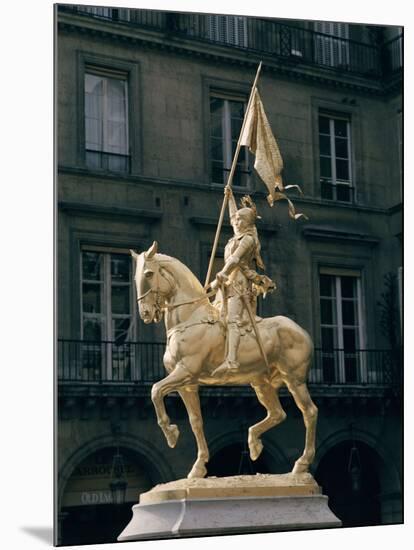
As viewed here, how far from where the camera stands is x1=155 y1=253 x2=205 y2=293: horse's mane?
13.4m

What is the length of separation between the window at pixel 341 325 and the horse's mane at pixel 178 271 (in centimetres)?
246

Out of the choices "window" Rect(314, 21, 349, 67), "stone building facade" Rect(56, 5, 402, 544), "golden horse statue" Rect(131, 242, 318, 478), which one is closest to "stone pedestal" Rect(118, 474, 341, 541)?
"golden horse statue" Rect(131, 242, 318, 478)

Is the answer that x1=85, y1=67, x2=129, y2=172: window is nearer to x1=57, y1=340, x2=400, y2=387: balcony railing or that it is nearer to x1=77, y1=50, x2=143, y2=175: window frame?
x1=77, y1=50, x2=143, y2=175: window frame

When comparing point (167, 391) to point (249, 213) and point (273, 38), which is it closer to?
point (249, 213)

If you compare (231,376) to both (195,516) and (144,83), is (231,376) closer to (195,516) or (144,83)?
(195,516)

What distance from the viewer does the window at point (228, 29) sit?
14508 mm

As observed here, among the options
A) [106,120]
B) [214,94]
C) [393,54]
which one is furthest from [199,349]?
[393,54]

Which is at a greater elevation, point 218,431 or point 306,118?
point 306,118

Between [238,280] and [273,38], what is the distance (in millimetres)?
2501

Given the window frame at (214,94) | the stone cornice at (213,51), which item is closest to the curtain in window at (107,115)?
the stone cornice at (213,51)

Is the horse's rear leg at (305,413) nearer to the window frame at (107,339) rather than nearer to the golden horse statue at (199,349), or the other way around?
the golden horse statue at (199,349)

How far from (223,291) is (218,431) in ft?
7.69

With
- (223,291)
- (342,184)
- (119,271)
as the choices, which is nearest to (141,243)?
(119,271)

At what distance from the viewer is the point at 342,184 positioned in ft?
51.8
